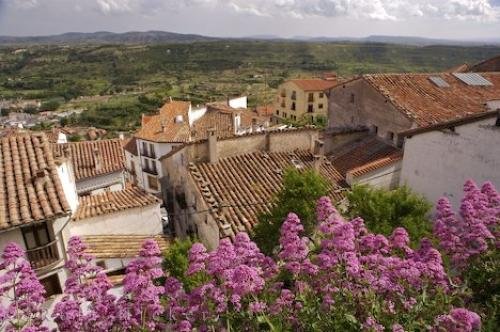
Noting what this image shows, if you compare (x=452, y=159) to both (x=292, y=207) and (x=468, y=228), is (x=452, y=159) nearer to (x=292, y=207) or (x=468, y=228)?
(x=292, y=207)

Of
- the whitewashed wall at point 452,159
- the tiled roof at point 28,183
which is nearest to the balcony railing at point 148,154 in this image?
the tiled roof at point 28,183

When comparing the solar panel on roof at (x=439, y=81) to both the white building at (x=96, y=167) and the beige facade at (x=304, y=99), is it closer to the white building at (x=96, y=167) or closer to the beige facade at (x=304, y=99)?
the white building at (x=96, y=167)

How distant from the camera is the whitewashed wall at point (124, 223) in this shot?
48.5 feet

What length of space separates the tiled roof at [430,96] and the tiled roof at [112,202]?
13.0 meters

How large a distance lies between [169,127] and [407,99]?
24201 mm

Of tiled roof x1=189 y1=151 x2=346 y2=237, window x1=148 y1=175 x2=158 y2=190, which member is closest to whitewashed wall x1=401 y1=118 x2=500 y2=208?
tiled roof x1=189 y1=151 x2=346 y2=237

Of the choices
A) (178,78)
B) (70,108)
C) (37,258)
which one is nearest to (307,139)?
(37,258)

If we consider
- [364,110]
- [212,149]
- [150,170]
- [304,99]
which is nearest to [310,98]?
[304,99]

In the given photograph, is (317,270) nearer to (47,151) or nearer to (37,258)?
(37,258)

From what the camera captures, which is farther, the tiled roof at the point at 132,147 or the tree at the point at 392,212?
the tiled roof at the point at 132,147

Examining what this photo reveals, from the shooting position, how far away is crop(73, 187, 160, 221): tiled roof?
1511 cm

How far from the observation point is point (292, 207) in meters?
11.6

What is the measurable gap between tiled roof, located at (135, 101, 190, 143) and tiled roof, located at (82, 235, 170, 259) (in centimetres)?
2148

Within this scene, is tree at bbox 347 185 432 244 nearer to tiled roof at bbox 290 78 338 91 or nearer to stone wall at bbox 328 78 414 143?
stone wall at bbox 328 78 414 143
